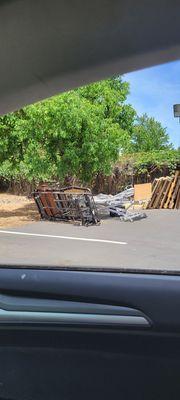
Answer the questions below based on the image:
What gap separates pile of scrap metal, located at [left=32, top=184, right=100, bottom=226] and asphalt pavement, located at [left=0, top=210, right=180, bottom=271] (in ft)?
1.32

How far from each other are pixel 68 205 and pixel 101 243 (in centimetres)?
434

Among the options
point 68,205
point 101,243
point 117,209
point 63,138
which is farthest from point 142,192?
point 101,243

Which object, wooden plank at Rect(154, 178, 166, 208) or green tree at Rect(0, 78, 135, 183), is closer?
green tree at Rect(0, 78, 135, 183)

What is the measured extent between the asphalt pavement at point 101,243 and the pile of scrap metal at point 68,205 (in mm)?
403

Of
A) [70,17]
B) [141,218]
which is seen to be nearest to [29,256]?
[141,218]

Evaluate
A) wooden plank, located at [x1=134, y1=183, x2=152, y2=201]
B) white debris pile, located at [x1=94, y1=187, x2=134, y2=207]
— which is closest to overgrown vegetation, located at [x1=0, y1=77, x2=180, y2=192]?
white debris pile, located at [x1=94, y1=187, x2=134, y2=207]

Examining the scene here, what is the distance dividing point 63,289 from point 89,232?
509 inches

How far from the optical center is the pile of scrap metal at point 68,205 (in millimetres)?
17031

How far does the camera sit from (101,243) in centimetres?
1337

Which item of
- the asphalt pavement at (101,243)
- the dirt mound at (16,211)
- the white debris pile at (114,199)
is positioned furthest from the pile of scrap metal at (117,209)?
the dirt mound at (16,211)

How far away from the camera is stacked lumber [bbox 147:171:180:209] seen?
21.3 m

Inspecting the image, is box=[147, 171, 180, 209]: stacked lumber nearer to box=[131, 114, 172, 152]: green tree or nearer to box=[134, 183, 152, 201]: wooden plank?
box=[134, 183, 152, 201]: wooden plank

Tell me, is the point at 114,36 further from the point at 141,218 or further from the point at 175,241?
the point at 141,218

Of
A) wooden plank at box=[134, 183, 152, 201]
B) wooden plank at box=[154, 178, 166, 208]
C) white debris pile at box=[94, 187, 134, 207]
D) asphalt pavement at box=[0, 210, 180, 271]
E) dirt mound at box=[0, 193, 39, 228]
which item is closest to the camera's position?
asphalt pavement at box=[0, 210, 180, 271]
